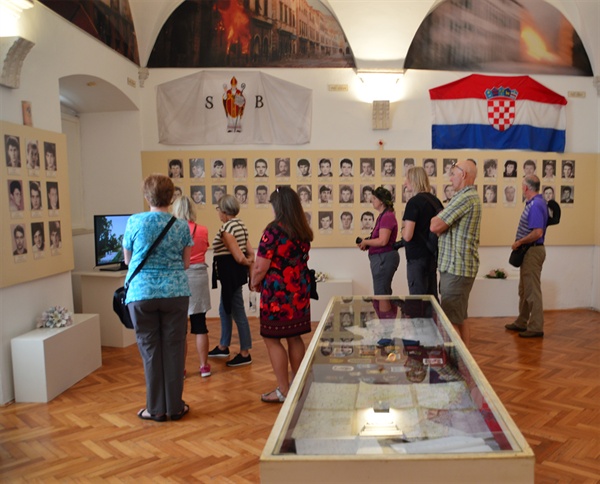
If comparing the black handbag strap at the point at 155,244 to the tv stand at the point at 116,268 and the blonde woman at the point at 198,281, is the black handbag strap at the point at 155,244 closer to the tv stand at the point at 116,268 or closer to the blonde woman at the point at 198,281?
the blonde woman at the point at 198,281

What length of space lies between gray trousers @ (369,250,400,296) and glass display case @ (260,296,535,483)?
2.48m

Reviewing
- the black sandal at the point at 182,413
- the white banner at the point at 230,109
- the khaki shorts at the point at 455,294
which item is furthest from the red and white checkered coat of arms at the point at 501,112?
the black sandal at the point at 182,413

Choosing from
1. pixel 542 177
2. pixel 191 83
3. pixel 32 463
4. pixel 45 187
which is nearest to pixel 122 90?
pixel 191 83

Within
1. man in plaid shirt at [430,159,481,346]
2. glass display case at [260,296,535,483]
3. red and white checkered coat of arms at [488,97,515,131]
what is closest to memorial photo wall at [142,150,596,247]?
red and white checkered coat of arms at [488,97,515,131]

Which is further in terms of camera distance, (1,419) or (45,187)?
(45,187)

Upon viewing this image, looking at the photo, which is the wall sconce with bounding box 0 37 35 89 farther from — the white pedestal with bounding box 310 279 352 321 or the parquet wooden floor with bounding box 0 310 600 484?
the white pedestal with bounding box 310 279 352 321

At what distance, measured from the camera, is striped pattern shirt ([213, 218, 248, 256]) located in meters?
4.76

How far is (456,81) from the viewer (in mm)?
7641

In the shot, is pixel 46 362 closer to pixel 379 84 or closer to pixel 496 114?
pixel 379 84

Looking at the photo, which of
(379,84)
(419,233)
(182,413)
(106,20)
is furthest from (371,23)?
(182,413)

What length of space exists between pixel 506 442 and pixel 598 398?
3363 millimetres

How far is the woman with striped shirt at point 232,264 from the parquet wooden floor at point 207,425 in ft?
1.12

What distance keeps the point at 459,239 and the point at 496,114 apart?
4.24 metres

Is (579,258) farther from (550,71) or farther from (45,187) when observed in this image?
(45,187)
